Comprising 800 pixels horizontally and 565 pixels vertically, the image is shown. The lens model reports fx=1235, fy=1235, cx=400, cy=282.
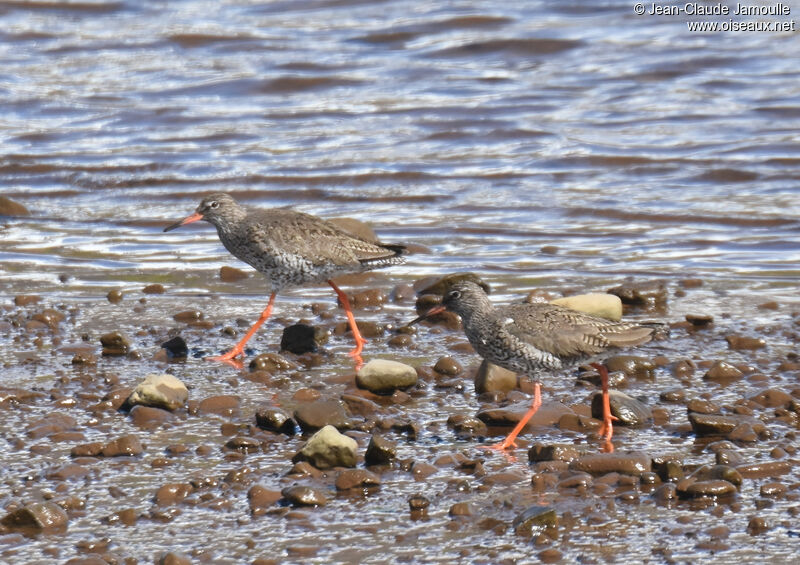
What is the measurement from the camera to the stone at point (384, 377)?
741cm

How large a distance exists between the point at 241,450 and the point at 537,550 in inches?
75.6

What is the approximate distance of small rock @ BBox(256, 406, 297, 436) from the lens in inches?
264

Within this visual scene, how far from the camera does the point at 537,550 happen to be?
16.8 feet

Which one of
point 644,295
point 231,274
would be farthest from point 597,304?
point 231,274

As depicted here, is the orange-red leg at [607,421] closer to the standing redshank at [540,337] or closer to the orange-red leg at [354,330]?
the standing redshank at [540,337]

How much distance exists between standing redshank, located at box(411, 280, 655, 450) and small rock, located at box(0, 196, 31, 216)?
7.49 m

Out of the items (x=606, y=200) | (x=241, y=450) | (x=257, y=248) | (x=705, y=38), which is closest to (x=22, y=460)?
(x=241, y=450)

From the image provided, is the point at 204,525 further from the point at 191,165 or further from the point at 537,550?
the point at 191,165

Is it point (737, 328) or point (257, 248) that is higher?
point (257, 248)

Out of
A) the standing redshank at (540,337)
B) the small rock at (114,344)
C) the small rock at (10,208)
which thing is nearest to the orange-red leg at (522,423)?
the standing redshank at (540,337)

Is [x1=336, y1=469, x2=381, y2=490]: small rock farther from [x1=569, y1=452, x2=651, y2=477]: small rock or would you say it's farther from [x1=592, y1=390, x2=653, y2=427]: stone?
[x1=592, y1=390, x2=653, y2=427]: stone

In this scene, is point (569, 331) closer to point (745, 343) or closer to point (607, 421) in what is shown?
point (607, 421)

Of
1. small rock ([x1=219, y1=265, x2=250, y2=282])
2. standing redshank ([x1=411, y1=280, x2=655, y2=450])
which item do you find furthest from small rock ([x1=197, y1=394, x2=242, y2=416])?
small rock ([x1=219, y1=265, x2=250, y2=282])

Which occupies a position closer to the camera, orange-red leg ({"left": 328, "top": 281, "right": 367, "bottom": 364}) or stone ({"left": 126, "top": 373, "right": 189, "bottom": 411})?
stone ({"left": 126, "top": 373, "right": 189, "bottom": 411})
